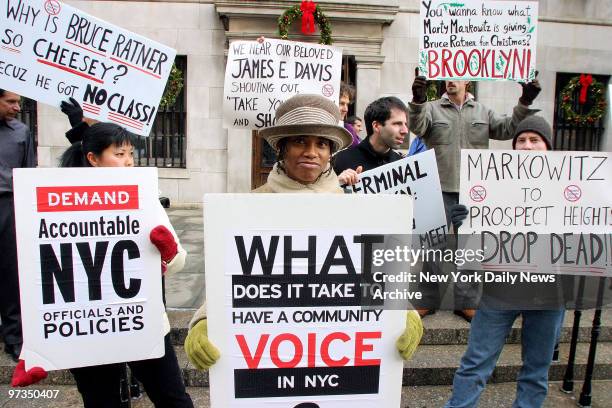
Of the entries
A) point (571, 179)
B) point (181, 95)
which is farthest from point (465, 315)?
point (181, 95)

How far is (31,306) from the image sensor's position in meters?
2.01

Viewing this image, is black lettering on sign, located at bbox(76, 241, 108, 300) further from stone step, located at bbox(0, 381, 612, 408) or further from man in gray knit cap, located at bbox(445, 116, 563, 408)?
man in gray knit cap, located at bbox(445, 116, 563, 408)

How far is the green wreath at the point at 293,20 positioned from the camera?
8.68 meters

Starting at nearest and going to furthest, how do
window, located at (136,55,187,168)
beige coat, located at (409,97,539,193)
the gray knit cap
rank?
the gray knit cap → beige coat, located at (409,97,539,193) → window, located at (136,55,187,168)

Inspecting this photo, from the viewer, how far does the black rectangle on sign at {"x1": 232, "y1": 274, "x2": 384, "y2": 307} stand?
1.81m

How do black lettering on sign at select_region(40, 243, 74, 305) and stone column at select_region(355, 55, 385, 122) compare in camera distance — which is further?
stone column at select_region(355, 55, 385, 122)

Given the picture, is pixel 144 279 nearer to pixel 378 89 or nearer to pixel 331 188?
pixel 331 188

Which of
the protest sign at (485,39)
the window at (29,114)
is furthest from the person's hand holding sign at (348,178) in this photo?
the window at (29,114)

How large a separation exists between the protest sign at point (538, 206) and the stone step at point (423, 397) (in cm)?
127

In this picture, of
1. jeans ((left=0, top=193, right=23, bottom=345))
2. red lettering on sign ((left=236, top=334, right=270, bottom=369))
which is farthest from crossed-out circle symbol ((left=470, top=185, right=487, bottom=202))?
jeans ((left=0, top=193, right=23, bottom=345))

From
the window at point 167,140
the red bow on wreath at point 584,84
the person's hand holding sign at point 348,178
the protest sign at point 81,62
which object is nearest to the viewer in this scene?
the person's hand holding sign at point 348,178

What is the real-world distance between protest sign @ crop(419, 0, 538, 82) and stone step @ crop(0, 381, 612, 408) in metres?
2.33

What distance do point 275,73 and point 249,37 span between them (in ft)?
17.0

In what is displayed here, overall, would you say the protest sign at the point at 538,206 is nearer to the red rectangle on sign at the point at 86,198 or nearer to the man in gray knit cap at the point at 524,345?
the man in gray knit cap at the point at 524,345
